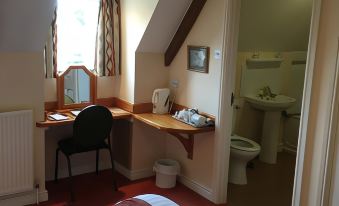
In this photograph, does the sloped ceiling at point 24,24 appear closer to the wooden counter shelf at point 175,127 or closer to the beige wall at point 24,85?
the beige wall at point 24,85

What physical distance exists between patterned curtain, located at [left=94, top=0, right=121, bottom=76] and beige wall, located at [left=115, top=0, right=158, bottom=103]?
0.06 m

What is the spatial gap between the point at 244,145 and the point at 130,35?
166 cm

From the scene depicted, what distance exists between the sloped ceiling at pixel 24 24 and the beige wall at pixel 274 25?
1.96 m

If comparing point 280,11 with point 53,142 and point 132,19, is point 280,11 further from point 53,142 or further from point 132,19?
point 53,142

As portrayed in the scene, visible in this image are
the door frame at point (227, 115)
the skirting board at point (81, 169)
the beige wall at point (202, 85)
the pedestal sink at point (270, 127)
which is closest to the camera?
the door frame at point (227, 115)

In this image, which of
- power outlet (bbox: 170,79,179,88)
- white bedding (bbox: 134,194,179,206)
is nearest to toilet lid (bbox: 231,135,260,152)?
power outlet (bbox: 170,79,179,88)

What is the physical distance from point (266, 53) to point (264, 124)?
853 mm

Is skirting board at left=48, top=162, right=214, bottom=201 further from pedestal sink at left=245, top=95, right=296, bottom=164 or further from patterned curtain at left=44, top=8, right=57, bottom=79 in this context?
pedestal sink at left=245, top=95, right=296, bottom=164

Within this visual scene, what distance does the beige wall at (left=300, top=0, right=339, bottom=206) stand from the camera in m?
2.56

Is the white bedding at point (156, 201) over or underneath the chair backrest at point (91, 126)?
underneath

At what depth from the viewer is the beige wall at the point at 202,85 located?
340 centimetres

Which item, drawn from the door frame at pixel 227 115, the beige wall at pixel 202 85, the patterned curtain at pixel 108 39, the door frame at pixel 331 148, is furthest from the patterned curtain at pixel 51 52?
the door frame at pixel 331 148

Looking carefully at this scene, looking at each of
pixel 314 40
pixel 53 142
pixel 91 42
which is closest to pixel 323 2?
pixel 314 40

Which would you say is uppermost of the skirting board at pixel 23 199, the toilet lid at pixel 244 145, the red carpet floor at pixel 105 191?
the toilet lid at pixel 244 145
